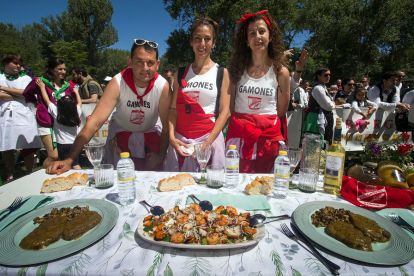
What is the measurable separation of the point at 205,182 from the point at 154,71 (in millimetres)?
1313

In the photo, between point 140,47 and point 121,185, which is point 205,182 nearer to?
point 121,185

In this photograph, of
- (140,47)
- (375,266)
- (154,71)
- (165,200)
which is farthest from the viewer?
(154,71)

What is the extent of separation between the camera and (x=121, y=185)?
1.31 meters

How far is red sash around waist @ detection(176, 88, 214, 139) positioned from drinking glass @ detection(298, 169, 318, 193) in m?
1.08

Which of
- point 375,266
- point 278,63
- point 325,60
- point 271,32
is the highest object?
point 325,60

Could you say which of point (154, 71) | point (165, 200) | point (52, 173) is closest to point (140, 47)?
point (154, 71)

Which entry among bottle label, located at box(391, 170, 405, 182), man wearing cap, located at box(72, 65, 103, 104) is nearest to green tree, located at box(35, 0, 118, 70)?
man wearing cap, located at box(72, 65, 103, 104)

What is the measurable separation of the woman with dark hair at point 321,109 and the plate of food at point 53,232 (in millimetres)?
4553

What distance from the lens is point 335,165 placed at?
4.69 ft

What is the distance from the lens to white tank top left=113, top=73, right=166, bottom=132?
2.35 m

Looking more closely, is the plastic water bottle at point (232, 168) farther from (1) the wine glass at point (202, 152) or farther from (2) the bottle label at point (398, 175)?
(2) the bottle label at point (398, 175)

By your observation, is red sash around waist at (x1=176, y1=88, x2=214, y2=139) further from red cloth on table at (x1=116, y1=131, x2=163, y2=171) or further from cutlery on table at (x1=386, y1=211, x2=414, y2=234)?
cutlery on table at (x1=386, y1=211, x2=414, y2=234)

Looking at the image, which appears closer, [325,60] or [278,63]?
[278,63]

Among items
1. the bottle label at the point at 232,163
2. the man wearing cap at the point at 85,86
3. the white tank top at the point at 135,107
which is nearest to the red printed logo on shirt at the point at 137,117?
the white tank top at the point at 135,107
